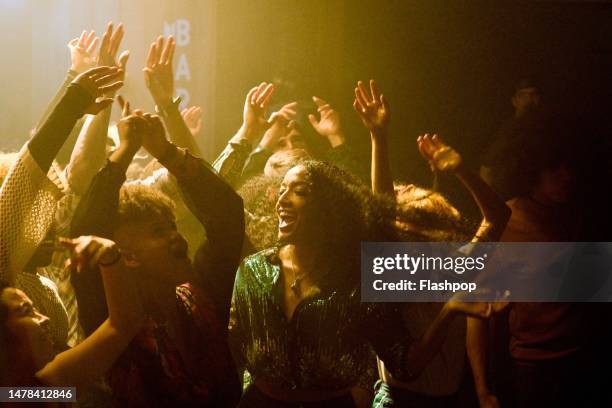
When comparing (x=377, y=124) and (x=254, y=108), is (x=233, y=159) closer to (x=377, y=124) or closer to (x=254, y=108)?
(x=254, y=108)

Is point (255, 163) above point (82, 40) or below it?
below

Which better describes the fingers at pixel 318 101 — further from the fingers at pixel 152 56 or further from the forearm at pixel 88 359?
the forearm at pixel 88 359

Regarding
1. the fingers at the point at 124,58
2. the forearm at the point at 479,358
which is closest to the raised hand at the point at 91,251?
the fingers at the point at 124,58

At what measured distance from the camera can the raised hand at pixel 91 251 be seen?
2.62 m

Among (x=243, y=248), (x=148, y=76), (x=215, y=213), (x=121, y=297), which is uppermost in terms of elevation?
(x=148, y=76)

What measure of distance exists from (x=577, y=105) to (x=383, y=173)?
793 millimetres

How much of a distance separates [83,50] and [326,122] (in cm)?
93

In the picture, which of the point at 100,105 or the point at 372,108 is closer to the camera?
the point at 100,105

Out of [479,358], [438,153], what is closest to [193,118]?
[438,153]

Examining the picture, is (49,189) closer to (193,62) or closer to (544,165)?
(193,62)

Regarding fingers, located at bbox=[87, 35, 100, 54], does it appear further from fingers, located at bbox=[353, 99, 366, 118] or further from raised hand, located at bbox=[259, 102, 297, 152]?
fingers, located at bbox=[353, 99, 366, 118]

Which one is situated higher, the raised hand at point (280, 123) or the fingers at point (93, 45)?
the fingers at point (93, 45)

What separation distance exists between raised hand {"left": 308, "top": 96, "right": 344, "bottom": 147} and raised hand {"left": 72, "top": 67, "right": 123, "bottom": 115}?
2.38 ft

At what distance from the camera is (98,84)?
2.70 m
